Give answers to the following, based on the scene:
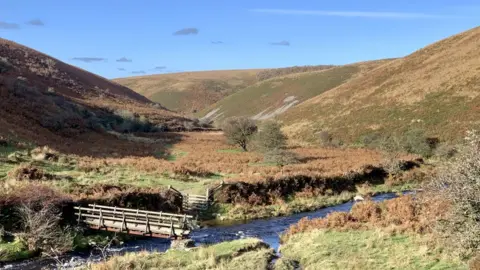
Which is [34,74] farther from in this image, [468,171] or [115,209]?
[468,171]

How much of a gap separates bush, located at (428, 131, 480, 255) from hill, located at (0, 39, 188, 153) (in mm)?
40516

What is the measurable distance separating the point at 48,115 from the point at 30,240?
4351 cm

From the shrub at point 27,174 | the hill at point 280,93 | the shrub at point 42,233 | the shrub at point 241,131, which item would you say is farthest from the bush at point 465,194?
the hill at point 280,93

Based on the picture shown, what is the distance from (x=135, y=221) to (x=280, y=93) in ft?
438

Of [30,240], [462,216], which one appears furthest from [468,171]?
[30,240]

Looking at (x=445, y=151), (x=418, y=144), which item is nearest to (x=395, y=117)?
(x=418, y=144)

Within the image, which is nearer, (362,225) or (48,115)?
(362,225)

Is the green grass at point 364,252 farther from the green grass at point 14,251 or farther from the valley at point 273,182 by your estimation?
the green grass at point 14,251

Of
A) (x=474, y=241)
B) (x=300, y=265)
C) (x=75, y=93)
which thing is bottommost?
(x=300, y=265)

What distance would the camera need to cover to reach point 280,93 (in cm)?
15488

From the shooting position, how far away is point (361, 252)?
1753 cm

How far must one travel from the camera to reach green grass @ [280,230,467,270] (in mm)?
15648

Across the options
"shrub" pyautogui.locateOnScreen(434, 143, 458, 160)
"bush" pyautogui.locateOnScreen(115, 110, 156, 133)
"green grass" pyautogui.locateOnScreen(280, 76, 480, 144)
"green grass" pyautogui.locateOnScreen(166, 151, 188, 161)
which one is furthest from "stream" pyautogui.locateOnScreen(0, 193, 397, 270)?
"bush" pyautogui.locateOnScreen(115, 110, 156, 133)

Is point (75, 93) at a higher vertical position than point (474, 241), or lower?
higher
